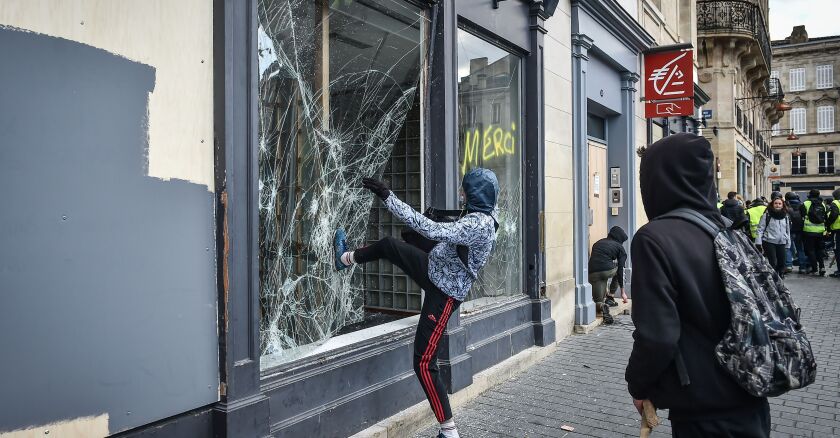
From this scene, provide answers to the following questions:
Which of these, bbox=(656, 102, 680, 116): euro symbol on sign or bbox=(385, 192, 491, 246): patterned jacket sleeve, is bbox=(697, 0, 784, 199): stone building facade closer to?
bbox=(656, 102, 680, 116): euro symbol on sign

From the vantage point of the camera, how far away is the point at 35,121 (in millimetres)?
2359

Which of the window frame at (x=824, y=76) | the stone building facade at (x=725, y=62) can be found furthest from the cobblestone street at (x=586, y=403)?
the window frame at (x=824, y=76)

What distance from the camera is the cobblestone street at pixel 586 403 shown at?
434 cm

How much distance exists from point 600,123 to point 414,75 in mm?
5470

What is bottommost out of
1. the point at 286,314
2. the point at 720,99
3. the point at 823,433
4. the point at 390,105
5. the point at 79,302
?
the point at 823,433

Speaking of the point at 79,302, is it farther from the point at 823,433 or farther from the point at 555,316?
the point at 555,316

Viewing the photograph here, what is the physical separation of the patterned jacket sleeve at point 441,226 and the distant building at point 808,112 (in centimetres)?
5101

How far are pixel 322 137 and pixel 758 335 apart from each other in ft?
9.96

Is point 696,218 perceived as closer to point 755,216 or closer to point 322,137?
point 322,137

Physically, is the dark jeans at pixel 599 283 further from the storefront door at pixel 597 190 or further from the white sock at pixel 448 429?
the white sock at pixel 448 429

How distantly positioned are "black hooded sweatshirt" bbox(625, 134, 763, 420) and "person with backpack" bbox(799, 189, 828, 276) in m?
12.9

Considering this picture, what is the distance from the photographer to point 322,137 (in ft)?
14.1

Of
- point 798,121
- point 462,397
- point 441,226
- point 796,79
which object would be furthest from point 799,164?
point 441,226

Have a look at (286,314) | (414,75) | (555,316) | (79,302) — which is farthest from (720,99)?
(79,302)
